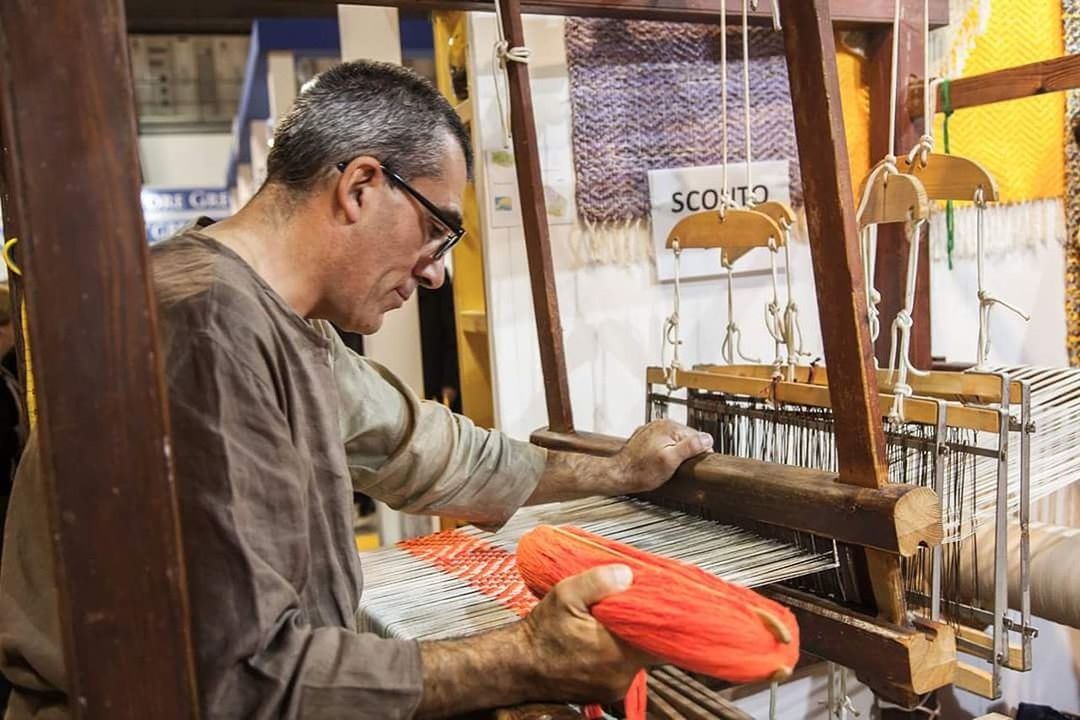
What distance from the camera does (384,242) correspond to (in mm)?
1199

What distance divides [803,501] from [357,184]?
0.73m

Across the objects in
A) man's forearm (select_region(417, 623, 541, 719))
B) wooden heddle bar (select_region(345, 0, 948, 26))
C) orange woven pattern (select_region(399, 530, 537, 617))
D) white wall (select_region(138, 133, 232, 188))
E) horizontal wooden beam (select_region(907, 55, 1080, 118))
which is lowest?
orange woven pattern (select_region(399, 530, 537, 617))

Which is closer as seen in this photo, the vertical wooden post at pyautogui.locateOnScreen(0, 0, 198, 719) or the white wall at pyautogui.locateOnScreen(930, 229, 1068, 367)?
the vertical wooden post at pyautogui.locateOnScreen(0, 0, 198, 719)

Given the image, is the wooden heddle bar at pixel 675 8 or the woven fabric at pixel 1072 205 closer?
the wooden heddle bar at pixel 675 8

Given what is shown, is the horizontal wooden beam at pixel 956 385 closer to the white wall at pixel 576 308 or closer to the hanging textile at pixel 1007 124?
the white wall at pixel 576 308

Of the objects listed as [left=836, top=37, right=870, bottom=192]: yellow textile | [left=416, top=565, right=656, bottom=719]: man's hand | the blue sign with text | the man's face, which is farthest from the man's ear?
the blue sign with text

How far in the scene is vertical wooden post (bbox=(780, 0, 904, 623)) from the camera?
4.08ft

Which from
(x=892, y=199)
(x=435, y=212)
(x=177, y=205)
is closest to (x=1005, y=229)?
(x=892, y=199)

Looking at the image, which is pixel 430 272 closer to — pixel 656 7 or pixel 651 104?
pixel 656 7

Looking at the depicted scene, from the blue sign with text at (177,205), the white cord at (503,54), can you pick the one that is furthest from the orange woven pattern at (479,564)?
the blue sign with text at (177,205)

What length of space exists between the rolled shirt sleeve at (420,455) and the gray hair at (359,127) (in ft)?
1.25

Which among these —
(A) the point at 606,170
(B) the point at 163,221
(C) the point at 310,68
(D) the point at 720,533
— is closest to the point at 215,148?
(B) the point at 163,221

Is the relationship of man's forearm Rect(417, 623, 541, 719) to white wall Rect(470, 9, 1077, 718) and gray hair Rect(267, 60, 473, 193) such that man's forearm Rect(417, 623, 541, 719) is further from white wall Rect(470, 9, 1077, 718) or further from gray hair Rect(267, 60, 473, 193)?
white wall Rect(470, 9, 1077, 718)

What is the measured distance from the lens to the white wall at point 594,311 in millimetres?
2186
